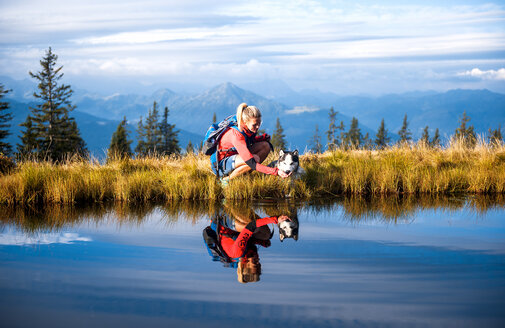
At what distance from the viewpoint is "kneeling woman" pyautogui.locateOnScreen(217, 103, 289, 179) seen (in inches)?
279

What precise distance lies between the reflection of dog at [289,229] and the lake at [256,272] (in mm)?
108

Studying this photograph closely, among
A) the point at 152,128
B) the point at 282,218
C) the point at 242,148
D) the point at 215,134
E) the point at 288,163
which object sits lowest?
the point at 282,218

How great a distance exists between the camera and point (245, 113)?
285 inches

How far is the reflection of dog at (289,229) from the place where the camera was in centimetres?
564

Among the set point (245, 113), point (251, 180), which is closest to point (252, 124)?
point (245, 113)

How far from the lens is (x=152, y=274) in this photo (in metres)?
4.32

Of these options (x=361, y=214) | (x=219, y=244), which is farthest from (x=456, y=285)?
(x=361, y=214)

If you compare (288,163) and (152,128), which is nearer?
(288,163)

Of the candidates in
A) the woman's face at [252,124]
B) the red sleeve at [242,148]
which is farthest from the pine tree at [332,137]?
the red sleeve at [242,148]

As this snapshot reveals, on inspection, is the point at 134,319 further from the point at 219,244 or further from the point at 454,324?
the point at 454,324

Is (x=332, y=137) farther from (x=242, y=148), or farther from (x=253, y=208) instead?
(x=242, y=148)

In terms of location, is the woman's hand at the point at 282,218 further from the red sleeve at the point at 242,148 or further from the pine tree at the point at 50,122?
the pine tree at the point at 50,122

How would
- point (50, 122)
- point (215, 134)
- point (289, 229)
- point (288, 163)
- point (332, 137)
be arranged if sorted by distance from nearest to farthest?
1. point (289, 229)
2. point (288, 163)
3. point (215, 134)
4. point (50, 122)
5. point (332, 137)

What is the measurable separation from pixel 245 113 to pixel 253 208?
4.84 ft
